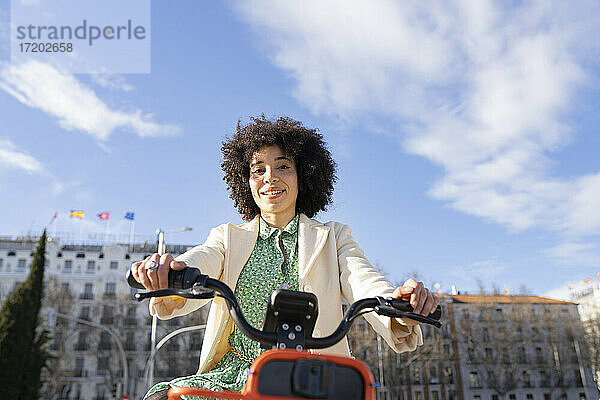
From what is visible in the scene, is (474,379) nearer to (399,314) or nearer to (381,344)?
(381,344)

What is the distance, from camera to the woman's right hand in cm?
160

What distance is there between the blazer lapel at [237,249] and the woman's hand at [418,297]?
1.02m

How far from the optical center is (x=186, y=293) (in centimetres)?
149

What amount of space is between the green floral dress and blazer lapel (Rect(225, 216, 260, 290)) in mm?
40

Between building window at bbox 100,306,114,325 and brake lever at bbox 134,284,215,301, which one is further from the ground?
building window at bbox 100,306,114,325

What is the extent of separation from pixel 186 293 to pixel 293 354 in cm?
46

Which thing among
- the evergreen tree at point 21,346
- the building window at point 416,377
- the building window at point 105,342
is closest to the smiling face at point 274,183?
the evergreen tree at point 21,346

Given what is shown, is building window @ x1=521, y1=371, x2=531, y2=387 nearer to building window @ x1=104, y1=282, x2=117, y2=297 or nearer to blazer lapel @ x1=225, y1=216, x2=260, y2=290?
building window @ x1=104, y1=282, x2=117, y2=297

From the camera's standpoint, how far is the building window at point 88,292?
53969 mm

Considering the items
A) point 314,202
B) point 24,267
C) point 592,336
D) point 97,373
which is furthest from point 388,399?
point 314,202

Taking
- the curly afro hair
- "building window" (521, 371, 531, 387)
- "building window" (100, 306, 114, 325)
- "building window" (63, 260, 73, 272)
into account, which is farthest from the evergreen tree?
"building window" (521, 371, 531, 387)

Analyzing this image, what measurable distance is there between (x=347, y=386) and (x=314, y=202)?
1.91 m

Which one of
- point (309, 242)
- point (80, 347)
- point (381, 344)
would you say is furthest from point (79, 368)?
point (309, 242)

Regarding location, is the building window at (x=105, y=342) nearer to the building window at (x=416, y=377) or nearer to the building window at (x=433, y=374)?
the building window at (x=416, y=377)
